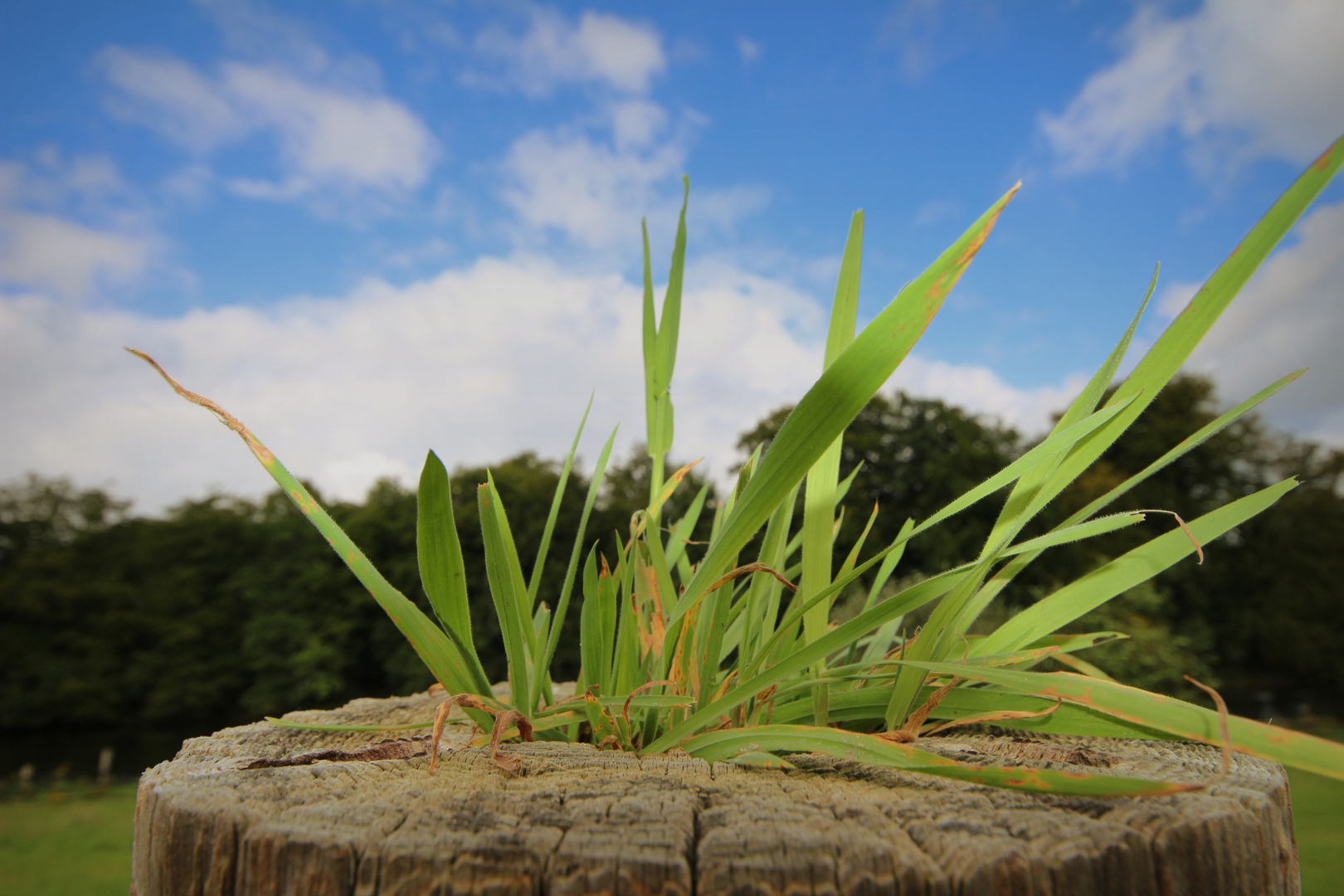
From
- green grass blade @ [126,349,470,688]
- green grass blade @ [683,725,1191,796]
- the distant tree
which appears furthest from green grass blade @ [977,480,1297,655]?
the distant tree

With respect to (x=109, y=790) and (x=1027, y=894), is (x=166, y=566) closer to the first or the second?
(x=109, y=790)

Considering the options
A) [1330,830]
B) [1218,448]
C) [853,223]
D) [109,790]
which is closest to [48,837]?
[109,790]

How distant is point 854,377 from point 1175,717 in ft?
1.30

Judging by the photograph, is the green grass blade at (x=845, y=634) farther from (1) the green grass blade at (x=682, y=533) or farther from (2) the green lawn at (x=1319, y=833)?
(2) the green lawn at (x=1319, y=833)

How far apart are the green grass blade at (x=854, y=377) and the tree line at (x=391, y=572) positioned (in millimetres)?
10668

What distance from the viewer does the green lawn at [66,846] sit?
608 cm

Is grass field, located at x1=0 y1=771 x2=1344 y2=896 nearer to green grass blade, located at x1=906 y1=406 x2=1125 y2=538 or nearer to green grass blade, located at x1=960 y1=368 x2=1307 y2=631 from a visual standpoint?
green grass blade, located at x1=960 y1=368 x2=1307 y2=631

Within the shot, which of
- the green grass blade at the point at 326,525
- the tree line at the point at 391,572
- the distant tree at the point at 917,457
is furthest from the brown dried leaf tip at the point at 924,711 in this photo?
the distant tree at the point at 917,457

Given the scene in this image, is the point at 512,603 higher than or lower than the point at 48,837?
higher

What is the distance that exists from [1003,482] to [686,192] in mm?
620

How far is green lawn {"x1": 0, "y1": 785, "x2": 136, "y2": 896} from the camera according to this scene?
6.08 m

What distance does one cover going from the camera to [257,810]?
0.58m

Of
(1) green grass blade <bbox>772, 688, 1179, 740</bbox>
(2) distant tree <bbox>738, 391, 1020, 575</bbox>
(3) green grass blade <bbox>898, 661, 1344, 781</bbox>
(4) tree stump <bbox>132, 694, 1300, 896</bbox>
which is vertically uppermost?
(2) distant tree <bbox>738, 391, 1020, 575</bbox>

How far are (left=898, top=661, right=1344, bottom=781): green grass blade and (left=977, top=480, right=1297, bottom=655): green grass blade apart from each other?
0.61 ft
